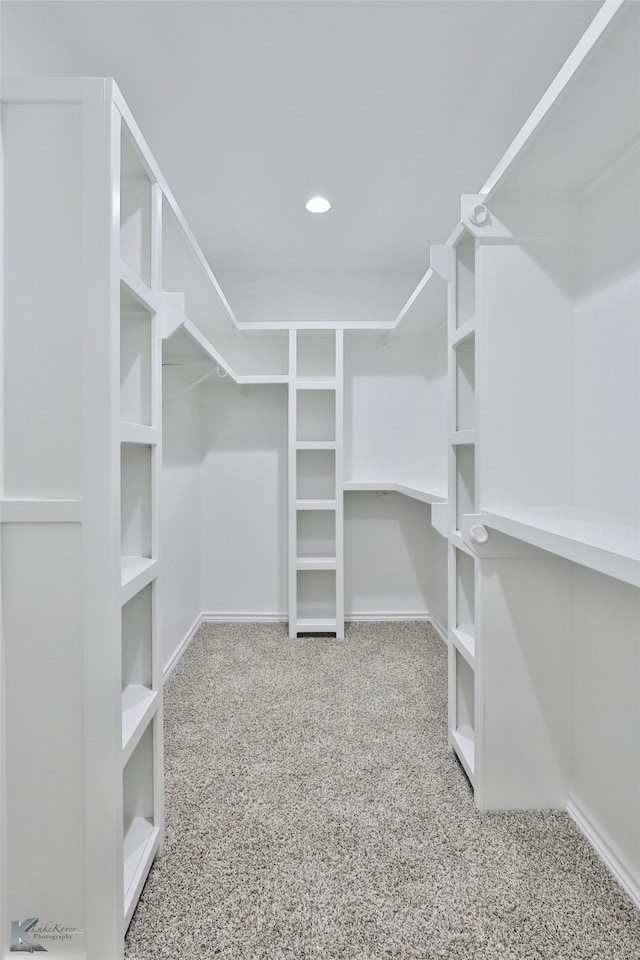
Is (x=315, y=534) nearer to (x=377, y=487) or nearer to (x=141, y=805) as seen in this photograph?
(x=377, y=487)

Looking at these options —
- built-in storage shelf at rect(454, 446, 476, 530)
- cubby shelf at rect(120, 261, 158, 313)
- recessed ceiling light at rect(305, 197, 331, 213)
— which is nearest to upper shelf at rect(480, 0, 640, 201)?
built-in storage shelf at rect(454, 446, 476, 530)

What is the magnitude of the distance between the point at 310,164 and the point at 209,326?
1261mm

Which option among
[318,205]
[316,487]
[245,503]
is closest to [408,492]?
[316,487]

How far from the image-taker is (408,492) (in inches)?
110

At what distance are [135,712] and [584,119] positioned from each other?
5.88 feet

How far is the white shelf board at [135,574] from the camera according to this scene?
1116 millimetres

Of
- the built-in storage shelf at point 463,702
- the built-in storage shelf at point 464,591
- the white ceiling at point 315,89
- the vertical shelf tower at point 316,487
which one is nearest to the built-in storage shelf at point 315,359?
the vertical shelf tower at point 316,487

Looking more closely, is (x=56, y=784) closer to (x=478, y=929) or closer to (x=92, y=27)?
(x=478, y=929)

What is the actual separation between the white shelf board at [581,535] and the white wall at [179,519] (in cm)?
175

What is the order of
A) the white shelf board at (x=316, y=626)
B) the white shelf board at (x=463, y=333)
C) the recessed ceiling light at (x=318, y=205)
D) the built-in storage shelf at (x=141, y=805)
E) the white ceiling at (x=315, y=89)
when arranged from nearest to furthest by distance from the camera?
the built-in storage shelf at (x=141, y=805) < the white ceiling at (x=315, y=89) < the white shelf board at (x=463, y=333) < the recessed ceiling light at (x=318, y=205) < the white shelf board at (x=316, y=626)

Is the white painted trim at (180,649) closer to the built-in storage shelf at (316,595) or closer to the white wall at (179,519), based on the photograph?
the white wall at (179,519)

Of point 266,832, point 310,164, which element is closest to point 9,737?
point 266,832

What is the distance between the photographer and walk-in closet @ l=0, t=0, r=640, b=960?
1022mm

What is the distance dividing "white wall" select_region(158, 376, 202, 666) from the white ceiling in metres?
1.14
